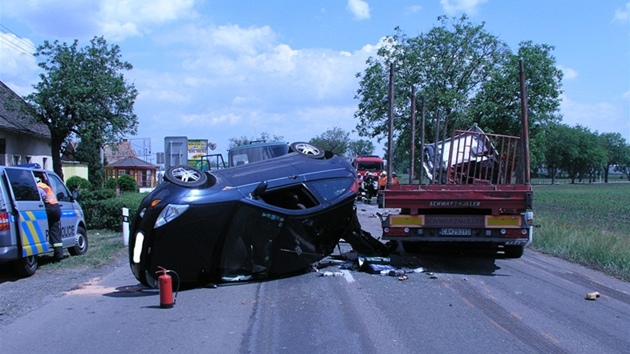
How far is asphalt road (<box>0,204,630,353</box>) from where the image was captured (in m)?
5.81

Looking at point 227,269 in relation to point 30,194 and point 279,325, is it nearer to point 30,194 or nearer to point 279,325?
point 279,325

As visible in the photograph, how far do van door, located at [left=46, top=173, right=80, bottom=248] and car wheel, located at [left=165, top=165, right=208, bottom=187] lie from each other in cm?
468

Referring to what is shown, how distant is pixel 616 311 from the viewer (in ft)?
23.9

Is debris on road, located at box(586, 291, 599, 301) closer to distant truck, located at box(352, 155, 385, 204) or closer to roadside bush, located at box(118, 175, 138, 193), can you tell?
distant truck, located at box(352, 155, 385, 204)

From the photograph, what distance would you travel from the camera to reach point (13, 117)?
30.8 meters

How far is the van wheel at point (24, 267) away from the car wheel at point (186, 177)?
11.7 feet

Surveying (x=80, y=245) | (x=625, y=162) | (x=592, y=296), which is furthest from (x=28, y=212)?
(x=625, y=162)

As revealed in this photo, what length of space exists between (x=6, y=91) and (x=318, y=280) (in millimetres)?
27713

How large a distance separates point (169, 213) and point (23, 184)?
4237mm

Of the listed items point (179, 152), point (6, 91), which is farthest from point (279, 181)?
point (6, 91)

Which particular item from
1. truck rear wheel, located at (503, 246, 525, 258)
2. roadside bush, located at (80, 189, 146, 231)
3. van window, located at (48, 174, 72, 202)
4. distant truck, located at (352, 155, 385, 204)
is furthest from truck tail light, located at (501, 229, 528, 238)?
distant truck, located at (352, 155, 385, 204)

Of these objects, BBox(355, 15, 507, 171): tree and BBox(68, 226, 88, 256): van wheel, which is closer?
BBox(68, 226, 88, 256): van wheel

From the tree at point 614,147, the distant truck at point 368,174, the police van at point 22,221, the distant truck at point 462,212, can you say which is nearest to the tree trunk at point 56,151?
the distant truck at point 368,174

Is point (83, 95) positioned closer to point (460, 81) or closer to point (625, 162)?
point (460, 81)
